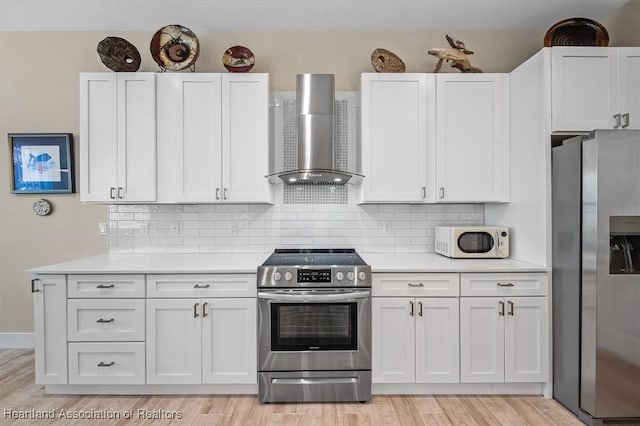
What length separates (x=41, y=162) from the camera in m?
3.31

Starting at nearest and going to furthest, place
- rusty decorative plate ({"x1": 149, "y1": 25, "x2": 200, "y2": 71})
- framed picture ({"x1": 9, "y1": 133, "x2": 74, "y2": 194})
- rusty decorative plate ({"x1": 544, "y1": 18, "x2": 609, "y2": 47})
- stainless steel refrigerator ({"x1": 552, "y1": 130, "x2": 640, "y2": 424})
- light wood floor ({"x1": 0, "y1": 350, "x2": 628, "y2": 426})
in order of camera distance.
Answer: stainless steel refrigerator ({"x1": 552, "y1": 130, "x2": 640, "y2": 424}), light wood floor ({"x1": 0, "y1": 350, "x2": 628, "y2": 426}), rusty decorative plate ({"x1": 544, "y1": 18, "x2": 609, "y2": 47}), rusty decorative plate ({"x1": 149, "y1": 25, "x2": 200, "y2": 71}), framed picture ({"x1": 9, "y1": 133, "x2": 74, "y2": 194})

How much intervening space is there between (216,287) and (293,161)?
1.26 meters

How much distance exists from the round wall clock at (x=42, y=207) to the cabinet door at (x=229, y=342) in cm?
193

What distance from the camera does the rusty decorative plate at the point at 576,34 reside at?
109 inches

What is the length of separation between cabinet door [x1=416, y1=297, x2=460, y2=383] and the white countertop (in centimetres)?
25

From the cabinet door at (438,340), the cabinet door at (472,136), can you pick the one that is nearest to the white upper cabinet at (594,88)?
the cabinet door at (472,136)

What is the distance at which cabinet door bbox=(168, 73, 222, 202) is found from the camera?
116 inches

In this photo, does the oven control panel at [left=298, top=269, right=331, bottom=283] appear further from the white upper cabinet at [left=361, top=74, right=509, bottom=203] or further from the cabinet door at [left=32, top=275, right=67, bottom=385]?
the cabinet door at [left=32, top=275, right=67, bottom=385]

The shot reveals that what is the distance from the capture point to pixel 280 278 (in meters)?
2.50

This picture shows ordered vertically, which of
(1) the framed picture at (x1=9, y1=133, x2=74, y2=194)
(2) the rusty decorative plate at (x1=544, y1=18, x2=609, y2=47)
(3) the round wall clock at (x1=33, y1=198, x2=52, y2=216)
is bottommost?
(3) the round wall clock at (x1=33, y1=198, x2=52, y2=216)

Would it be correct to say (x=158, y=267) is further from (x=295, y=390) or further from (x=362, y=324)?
(x=362, y=324)

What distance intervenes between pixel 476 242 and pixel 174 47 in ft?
9.29

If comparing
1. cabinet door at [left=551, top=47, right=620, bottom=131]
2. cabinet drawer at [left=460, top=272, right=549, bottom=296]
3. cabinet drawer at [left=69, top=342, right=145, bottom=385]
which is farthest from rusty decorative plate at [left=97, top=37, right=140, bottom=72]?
cabinet door at [left=551, top=47, right=620, bottom=131]

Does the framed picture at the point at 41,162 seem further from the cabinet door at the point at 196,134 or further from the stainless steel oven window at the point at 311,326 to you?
the stainless steel oven window at the point at 311,326
